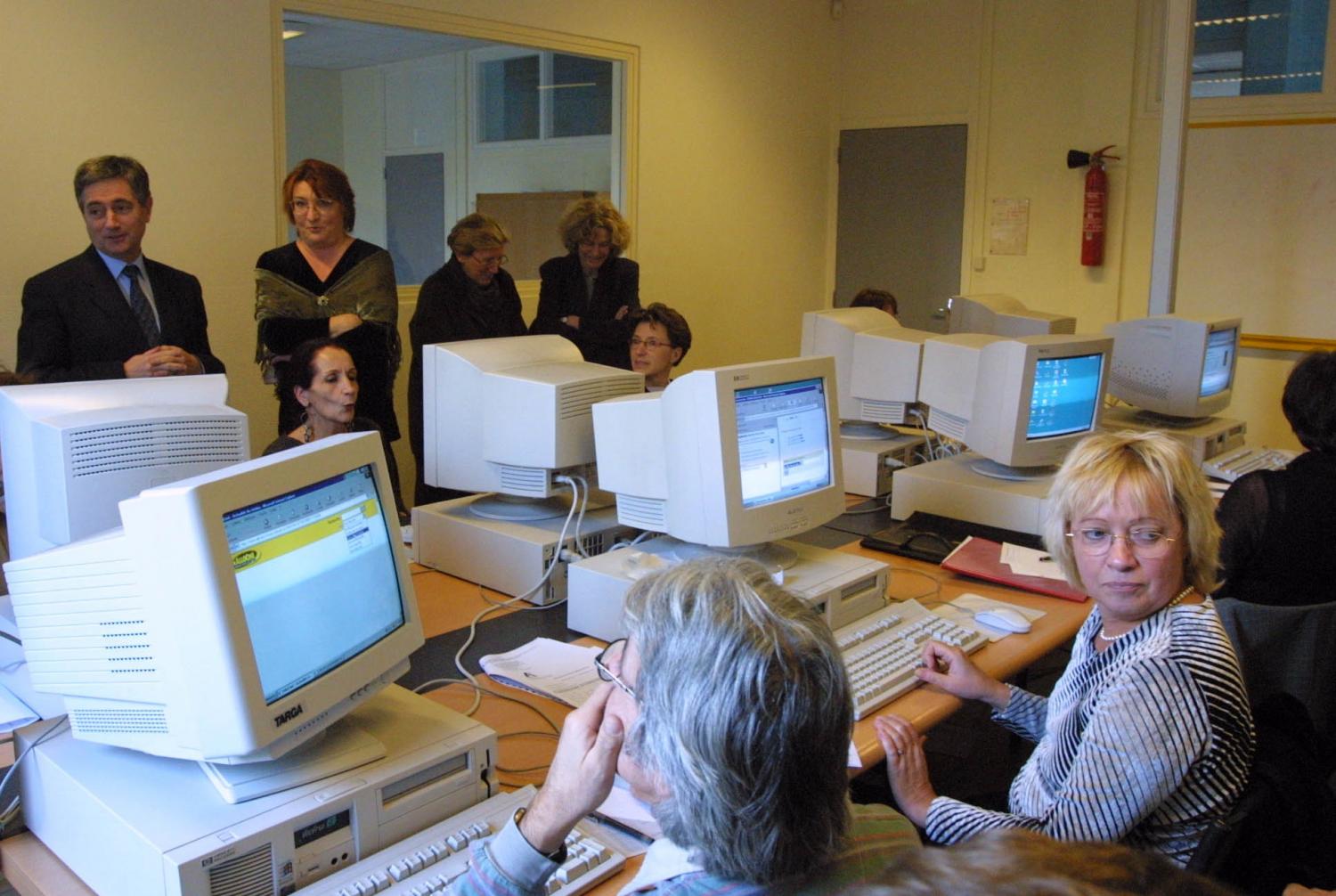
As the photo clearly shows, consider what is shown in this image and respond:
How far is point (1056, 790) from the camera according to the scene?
1.66m

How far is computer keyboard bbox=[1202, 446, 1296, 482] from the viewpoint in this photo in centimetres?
398

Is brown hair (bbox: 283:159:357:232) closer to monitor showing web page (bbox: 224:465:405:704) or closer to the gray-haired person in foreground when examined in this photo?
monitor showing web page (bbox: 224:465:405:704)

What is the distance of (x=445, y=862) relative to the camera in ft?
4.72

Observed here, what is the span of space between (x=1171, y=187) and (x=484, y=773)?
3924mm

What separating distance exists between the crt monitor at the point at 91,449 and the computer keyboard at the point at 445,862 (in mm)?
667

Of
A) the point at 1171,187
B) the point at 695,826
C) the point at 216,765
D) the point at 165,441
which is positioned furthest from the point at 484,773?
the point at 1171,187

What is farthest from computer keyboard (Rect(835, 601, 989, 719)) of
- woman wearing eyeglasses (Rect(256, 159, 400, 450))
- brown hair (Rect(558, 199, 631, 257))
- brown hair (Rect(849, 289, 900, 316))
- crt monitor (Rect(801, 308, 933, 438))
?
brown hair (Rect(558, 199, 631, 257))

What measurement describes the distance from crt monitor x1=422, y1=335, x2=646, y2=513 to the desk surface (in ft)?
0.82

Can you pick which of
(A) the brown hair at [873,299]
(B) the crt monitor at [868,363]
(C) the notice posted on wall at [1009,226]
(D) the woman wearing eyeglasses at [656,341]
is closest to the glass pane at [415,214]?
(D) the woman wearing eyeglasses at [656,341]

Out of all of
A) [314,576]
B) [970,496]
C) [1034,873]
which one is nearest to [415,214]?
[970,496]

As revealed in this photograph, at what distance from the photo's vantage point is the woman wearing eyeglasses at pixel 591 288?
15.5 ft

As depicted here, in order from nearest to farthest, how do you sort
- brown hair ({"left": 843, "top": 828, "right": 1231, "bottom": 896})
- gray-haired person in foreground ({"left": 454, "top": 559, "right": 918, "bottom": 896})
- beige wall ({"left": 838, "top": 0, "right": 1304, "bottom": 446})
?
1. brown hair ({"left": 843, "top": 828, "right": 1231, "bottom": 896})
2. gray-haired person in foreground ({"left": 454, "top": 559, "right": 918, "bottom": 896})
3. beige wall ({"left": 838, "top": 0, "right": 1304, "bottom": 446})

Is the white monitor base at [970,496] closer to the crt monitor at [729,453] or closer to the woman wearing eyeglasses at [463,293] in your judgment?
the crt monitor at [729,453]

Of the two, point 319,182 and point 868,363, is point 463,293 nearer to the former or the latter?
point 319,182
